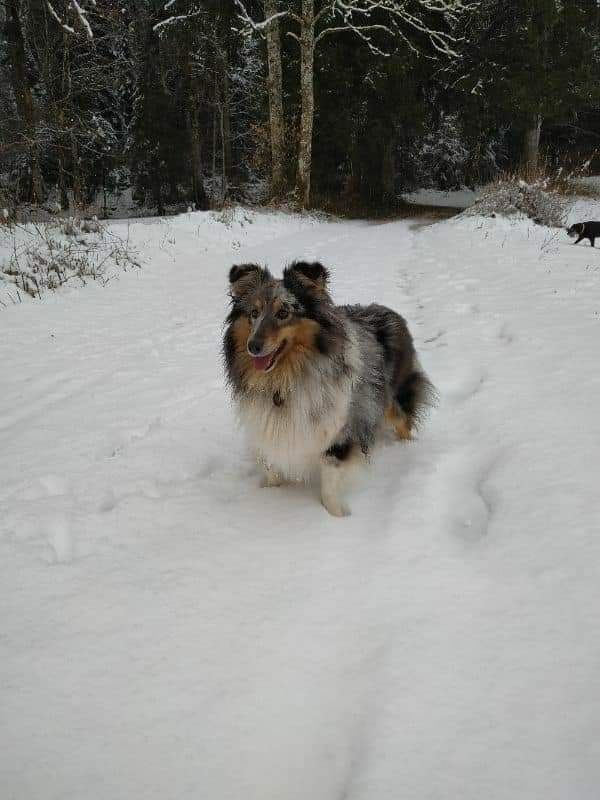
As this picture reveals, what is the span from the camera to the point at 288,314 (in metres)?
2.39

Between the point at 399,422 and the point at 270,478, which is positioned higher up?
the point at 399,422

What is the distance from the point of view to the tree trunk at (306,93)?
14.3m

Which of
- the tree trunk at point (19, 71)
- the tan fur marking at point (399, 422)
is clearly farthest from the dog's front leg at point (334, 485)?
the tree trunk at point (19, 71)

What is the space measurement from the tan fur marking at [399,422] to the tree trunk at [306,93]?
15.0 meters

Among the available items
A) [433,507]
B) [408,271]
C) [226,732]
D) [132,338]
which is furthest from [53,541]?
[408,271]

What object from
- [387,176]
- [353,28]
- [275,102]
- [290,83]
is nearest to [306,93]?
[275,102]

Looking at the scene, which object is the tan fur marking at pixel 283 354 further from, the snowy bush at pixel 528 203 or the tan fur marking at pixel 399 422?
the snowy bush at pixel 528 203

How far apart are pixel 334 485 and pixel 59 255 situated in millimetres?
6264

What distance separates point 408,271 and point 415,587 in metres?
6.72

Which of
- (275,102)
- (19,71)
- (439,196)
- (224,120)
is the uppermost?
(224,120)

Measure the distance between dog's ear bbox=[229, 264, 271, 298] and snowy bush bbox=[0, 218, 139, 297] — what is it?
4489mm

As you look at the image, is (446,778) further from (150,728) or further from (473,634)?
(150,728)

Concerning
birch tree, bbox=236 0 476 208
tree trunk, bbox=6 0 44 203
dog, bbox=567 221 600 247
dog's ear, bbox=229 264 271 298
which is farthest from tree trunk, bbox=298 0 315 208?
dog's ear, bbox=229 264 271 298

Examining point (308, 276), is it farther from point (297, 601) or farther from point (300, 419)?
point (297, 601)
